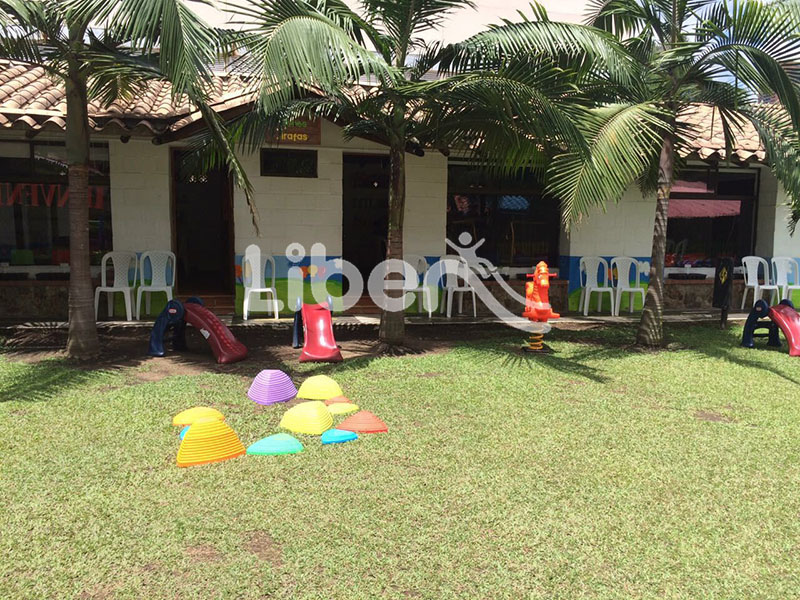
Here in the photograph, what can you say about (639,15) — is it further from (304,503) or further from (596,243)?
(304,503)

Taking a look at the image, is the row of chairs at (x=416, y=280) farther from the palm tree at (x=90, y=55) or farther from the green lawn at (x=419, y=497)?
the green lawn at (x=419, y=497)

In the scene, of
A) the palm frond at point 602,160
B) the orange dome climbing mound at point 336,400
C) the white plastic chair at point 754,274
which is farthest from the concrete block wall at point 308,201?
the white plastic chair at point 754,274

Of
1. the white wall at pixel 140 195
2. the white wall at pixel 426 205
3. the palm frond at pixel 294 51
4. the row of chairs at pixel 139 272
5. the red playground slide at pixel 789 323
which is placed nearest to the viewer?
the palm frond at pixel 294 51

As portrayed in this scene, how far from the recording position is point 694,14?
7078mm

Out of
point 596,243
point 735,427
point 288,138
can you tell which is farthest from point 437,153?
point 735,427

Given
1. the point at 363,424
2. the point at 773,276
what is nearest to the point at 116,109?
the point at 363,424

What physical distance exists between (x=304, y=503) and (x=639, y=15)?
22.8 feet

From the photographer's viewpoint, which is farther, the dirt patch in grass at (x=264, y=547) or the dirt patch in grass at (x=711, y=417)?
the dirt patch in grass at (x=711, y=417)

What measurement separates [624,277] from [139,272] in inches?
326

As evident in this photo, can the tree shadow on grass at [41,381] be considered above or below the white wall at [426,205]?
A: below

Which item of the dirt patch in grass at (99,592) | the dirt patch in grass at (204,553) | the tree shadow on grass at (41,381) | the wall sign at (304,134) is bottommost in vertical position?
the dirt patch in grass at (99,592)

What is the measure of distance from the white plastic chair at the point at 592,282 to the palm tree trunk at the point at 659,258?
2.72 m

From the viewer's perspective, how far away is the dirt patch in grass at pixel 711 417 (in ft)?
16.6

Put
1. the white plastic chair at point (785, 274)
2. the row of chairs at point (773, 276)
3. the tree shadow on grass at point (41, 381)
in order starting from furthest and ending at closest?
the white plastic chair at point (785, 274) < the row of chairs at point (773, 276) < the tree shadow on grass at point (41, 381)
